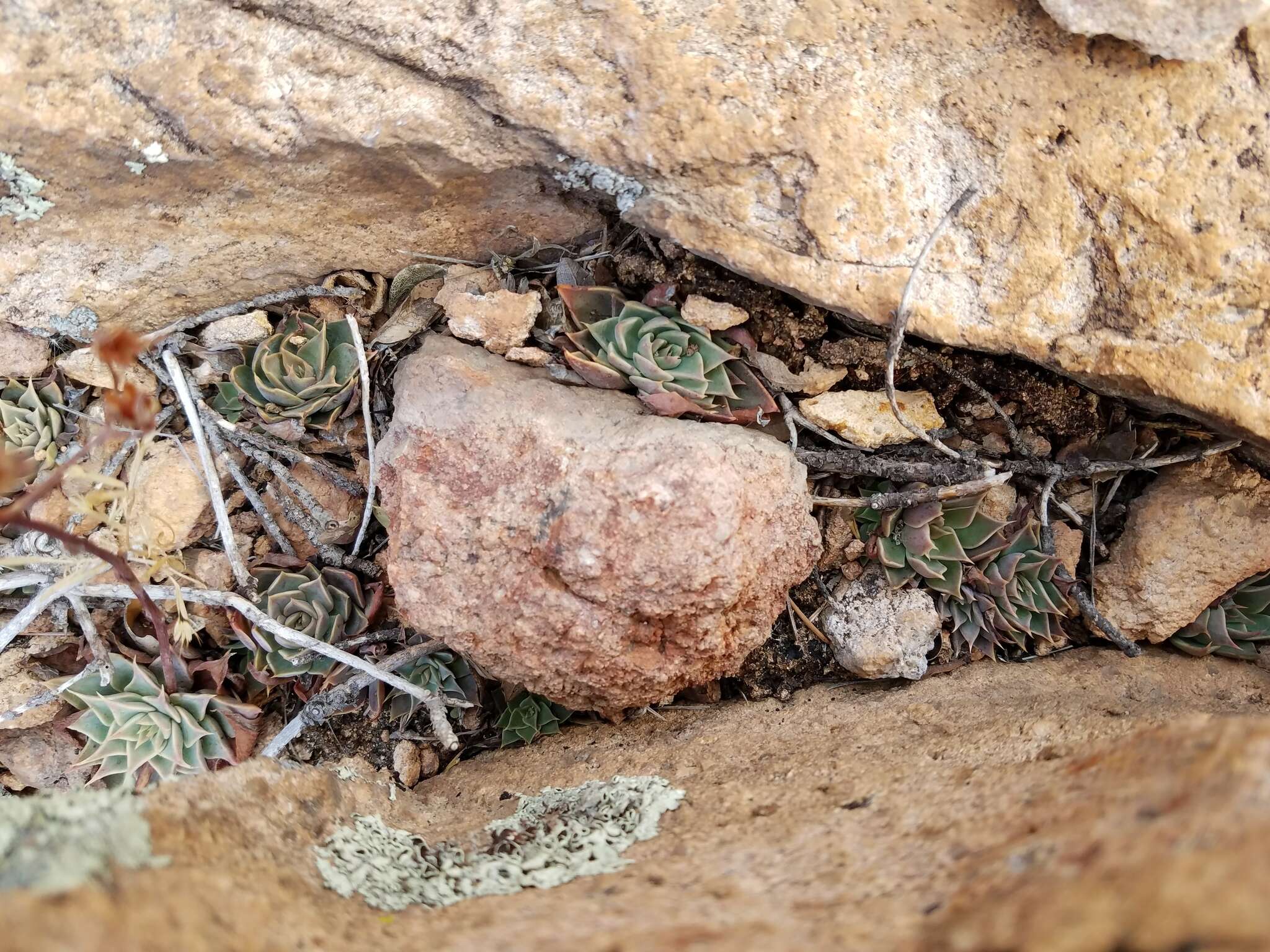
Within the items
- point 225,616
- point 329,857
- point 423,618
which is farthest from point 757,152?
point 225,616

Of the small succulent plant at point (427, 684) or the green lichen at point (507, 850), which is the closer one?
the green lichen at point (507, 850)

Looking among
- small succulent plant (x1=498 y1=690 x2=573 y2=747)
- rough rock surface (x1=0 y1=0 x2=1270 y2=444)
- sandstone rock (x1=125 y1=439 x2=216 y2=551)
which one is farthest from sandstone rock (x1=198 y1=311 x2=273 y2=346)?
small succulent plant (x1=498 y1=690 x2=573 y2=747)

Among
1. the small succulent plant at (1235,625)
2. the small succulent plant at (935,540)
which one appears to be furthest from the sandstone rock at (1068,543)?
the small succulent plant at (1235,625)

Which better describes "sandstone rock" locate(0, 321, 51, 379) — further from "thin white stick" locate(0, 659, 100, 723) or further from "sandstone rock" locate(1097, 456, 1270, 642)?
"sandstone rock" locate(1097, 456, 1270, 642)

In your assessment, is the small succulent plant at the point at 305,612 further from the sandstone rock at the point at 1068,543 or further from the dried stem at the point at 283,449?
the sandstone rock at the point at 1068,543

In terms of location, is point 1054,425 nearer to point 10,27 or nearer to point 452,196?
point 452,196

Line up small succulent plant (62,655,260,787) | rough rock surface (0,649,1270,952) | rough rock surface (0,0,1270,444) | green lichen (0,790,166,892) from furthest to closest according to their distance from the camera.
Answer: small succulent plant (62,655,260,787), rough rock surface (0,0,1270,444), green lichen (0,790,166,892), rough rock surface (0,649,1270,952)
